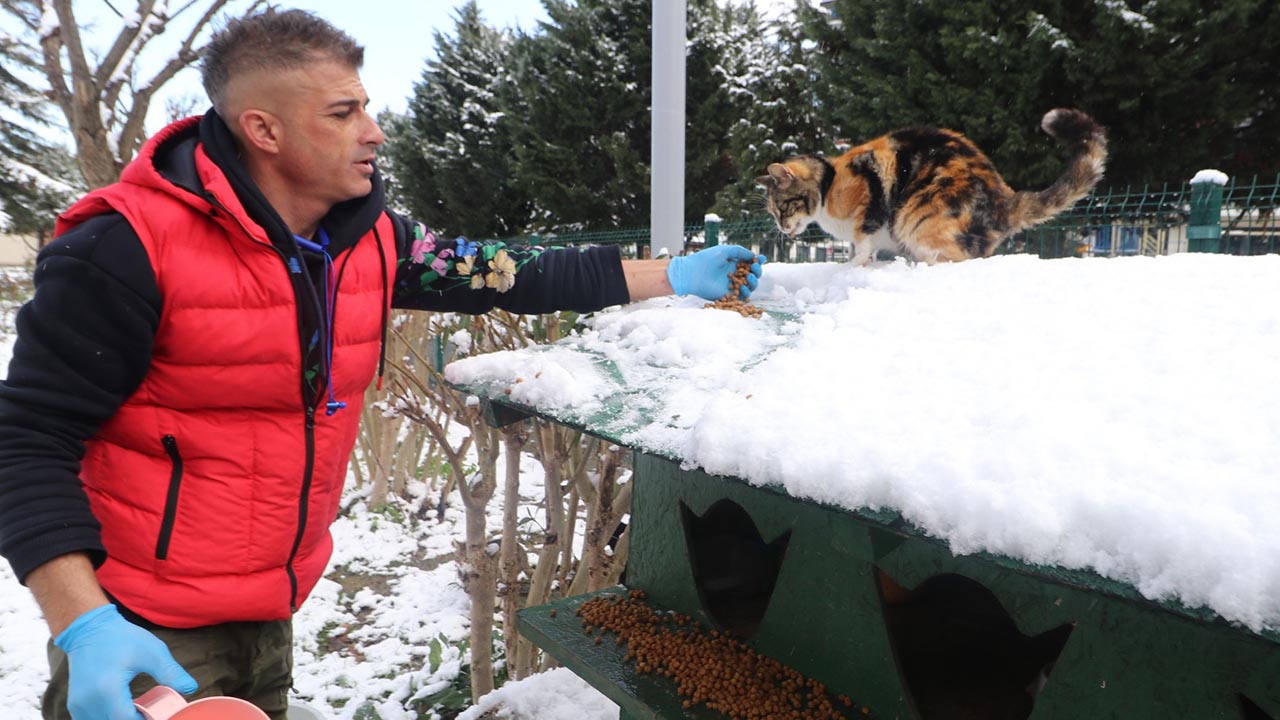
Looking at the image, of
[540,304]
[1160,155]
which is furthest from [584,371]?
[1160,155]

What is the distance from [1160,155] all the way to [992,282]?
8473 millimetres

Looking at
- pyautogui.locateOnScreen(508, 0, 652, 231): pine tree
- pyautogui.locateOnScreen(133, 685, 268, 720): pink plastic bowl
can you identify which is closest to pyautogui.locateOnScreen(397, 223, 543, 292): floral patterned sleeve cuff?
pyautogui.locateOnScreen(133, 685, 268, 720): pink plastic bowl

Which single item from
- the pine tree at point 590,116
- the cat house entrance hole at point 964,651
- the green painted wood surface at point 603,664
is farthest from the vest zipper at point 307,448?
the pine tree at point 590,116

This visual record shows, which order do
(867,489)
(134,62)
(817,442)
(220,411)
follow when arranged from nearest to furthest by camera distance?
(867,489) < (817,442) < (220,411) < (134,62)

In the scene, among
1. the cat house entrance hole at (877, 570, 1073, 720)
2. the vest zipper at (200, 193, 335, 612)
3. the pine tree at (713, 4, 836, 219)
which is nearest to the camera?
the vest zipper at (200, 193, 335, 612)

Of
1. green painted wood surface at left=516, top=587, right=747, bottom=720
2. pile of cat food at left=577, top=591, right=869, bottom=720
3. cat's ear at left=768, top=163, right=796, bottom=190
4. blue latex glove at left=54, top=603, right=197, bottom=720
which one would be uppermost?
cat's ear at left=768, top=163, right=796, bottom=190

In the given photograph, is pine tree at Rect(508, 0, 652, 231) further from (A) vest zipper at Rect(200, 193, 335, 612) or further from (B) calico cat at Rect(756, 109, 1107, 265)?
(A) vest zipper at Rect(200, 193, 335, 612)

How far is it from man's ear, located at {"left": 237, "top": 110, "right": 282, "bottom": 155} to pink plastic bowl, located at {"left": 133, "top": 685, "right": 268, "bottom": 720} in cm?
90

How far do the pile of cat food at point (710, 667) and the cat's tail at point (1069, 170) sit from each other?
5.54 feet

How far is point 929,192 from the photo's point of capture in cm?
241

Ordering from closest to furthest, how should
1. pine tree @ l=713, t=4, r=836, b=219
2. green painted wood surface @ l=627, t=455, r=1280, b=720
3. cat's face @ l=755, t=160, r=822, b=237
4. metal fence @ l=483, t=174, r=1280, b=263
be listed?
1. green painted wood surface @ l=627, t=455, r=1280, b=720
2. cat's face @ l=755, t=160, r=822, b=237
3. metal fence @ l=483, t=174, r=1280, b=263
4. pine tree @ l=713, t=4, r=836, b=219

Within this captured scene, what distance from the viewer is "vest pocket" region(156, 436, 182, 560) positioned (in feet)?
4.29

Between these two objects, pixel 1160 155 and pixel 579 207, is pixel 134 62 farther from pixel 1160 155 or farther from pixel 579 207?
pixel 1160 155

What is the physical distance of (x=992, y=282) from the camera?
1.52 metres
